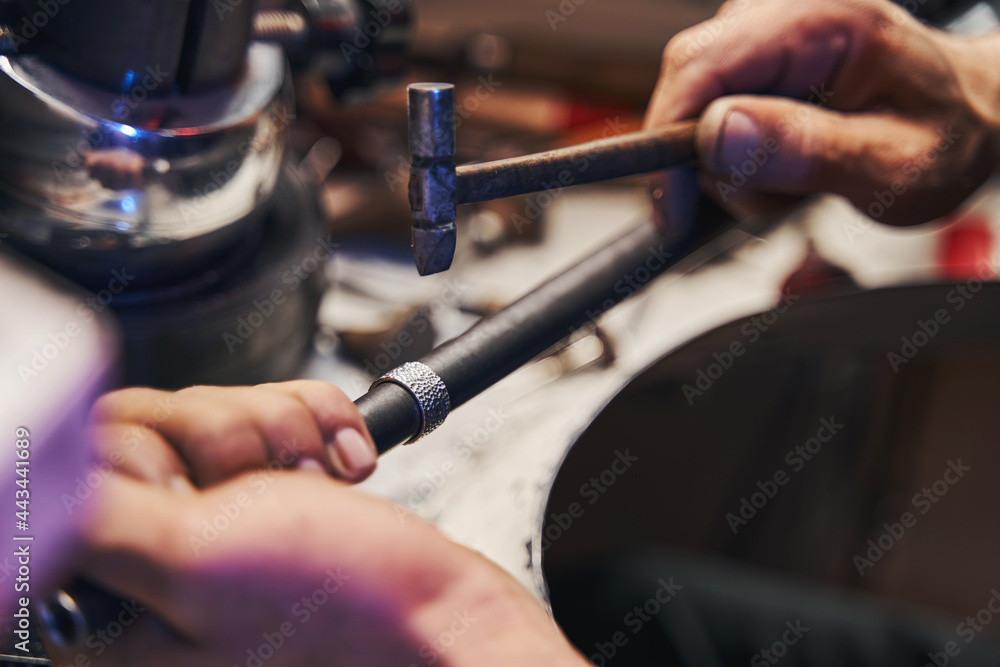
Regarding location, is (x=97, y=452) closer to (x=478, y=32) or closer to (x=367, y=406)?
(x=367, y=406)

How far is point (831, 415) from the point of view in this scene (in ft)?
2.66

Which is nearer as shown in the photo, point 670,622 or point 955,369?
point 670,622

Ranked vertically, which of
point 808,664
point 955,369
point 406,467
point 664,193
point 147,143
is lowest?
point 808,664

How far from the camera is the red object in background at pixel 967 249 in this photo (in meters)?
0.81

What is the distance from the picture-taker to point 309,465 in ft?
1.03

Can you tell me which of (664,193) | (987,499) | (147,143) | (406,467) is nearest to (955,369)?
(987,499)

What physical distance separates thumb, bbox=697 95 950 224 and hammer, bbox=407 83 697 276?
0.41 ft

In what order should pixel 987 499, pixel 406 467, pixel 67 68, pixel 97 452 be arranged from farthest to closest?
pixel 987 499 → pixel 406 467 → pixel 67 68 → pixel 97 452

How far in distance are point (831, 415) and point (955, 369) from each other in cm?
15
